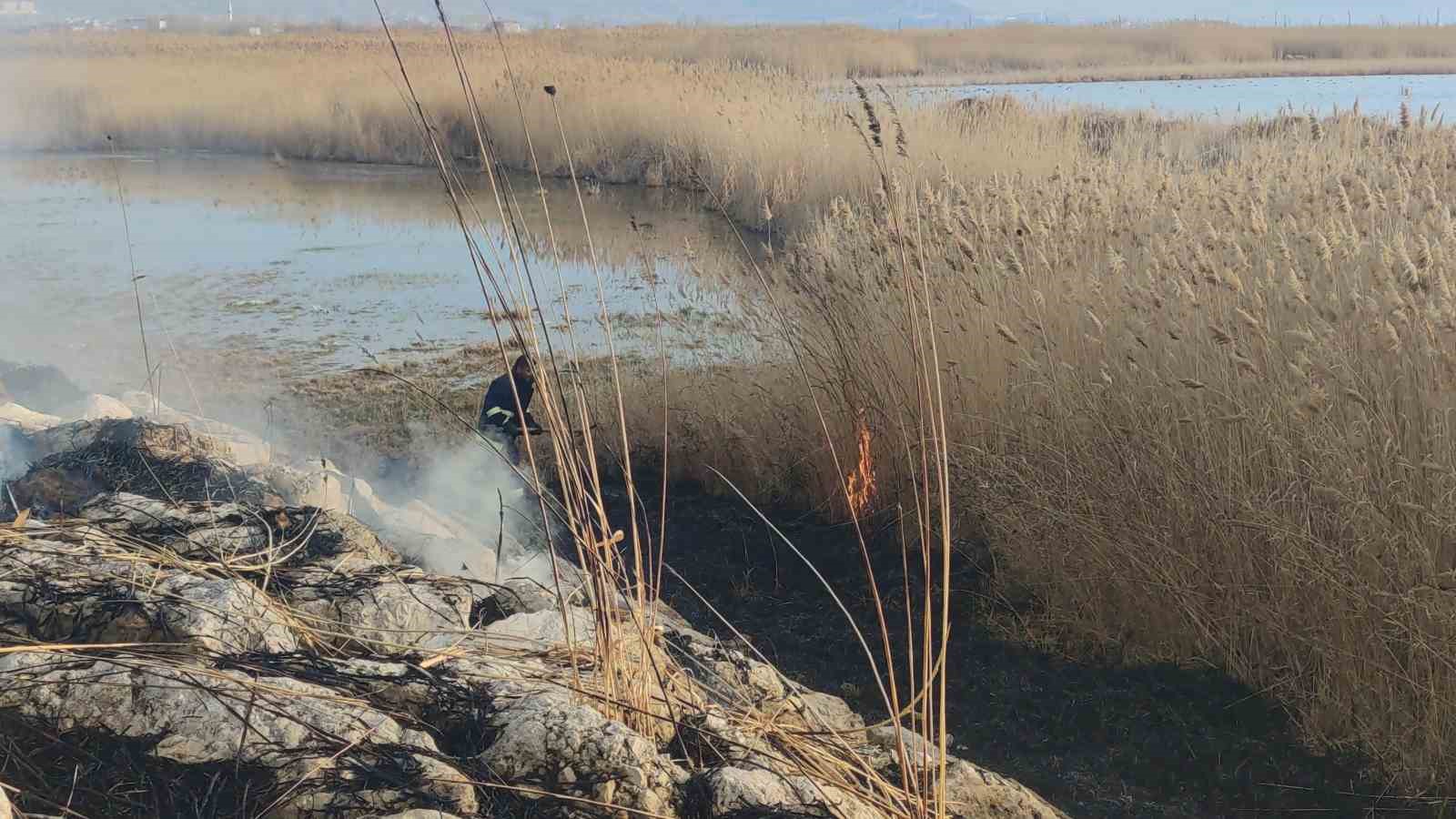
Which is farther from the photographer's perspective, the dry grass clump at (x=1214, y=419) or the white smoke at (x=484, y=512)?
the white smoke at (x=484, y=512)

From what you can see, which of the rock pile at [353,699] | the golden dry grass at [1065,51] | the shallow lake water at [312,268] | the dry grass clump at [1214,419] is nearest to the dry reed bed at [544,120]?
the shallow lake water at [312,268]

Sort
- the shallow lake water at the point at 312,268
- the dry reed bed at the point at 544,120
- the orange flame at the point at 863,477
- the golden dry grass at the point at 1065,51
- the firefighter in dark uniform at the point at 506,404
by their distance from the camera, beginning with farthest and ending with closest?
the golden dry grass at the point at 1065,51 → the dry reed bed at the point at 544,120 → the shallow lake water at the point at 312,268 → the firefighter in dark uniform at the point at 506,404 → the orange flame at the point at 863,477

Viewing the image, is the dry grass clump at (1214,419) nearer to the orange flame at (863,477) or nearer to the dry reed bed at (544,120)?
the orange flame at (863,477)

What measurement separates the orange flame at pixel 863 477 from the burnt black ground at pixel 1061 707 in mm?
199

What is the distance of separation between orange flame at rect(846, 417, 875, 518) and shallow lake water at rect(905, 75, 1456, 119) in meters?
10.6

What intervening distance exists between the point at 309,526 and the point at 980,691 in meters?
2.04

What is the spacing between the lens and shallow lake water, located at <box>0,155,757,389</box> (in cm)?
746

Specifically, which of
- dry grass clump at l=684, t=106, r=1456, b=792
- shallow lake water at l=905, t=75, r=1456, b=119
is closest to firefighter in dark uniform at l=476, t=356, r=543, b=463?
dry grass clump at l=684, t=106, r=1456, b=792

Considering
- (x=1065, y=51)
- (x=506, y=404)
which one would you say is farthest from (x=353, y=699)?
(x=1065, y=51)

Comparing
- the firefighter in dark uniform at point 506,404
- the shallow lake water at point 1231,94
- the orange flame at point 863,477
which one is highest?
the firefighter in dark uniform at point 506,404

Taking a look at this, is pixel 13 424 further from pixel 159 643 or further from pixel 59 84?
pixel 59 84

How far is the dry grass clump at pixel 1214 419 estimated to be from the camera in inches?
117

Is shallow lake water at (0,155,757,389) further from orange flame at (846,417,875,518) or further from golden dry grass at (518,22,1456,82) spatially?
golden dry grass at (518,22,1456,82)

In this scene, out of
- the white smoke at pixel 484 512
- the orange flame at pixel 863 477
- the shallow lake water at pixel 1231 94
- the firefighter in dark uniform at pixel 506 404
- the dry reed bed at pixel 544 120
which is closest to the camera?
the white smoke at pixel 484 512
